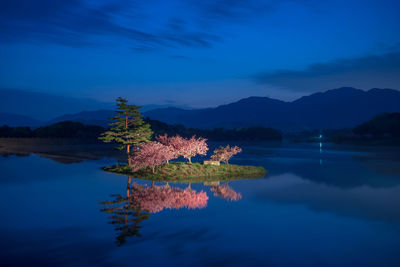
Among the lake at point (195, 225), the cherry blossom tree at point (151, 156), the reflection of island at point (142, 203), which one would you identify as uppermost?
the cherry blossom tree at point (151, 156)

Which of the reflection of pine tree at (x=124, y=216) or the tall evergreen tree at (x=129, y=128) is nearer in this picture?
the reflection of pine tree at (x=124, y=216)

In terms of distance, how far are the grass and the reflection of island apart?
471 centimetres

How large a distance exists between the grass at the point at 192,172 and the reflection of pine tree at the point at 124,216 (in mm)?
11129

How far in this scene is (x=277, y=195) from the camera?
97.7 ft

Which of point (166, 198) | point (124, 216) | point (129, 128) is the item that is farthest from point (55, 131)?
point (124, 216)

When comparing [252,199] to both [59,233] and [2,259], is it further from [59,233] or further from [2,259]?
[2,259]

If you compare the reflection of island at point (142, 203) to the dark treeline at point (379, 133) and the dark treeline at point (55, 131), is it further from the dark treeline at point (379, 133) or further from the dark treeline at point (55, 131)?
the dark treeline at point (379, 133)

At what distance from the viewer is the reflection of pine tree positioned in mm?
17125

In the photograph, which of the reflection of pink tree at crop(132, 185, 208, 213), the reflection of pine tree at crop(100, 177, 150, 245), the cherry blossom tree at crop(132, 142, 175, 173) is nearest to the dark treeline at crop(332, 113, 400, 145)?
the cherry blossom tree at crop(132, 142, 175, 173)

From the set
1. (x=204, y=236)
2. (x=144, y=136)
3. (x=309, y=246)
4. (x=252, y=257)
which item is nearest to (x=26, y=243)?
(x=204, y=236)

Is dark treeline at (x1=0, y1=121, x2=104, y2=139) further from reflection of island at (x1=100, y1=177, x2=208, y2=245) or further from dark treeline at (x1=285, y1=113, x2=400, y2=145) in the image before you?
dark treeline at (x1=285, y1=113, x2=400, y2=145)

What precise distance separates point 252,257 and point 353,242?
6.21 meters

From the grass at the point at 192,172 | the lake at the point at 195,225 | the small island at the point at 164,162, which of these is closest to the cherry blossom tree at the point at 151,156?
the small island at the point at 164,162

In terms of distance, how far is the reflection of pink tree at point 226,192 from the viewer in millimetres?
27758
